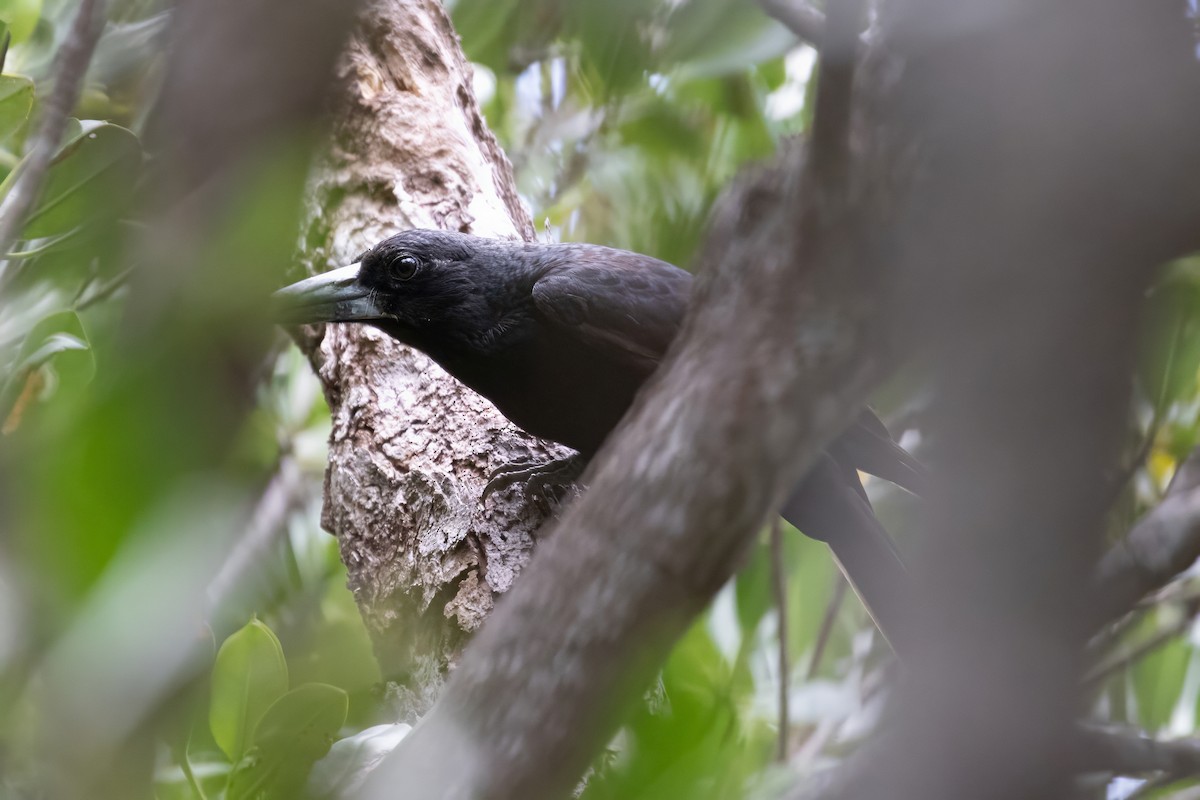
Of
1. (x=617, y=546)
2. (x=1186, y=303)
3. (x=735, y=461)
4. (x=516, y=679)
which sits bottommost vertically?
(x=516, y=679)

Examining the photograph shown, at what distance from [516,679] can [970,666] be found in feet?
1.53

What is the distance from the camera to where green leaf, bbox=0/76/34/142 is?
1870 mm

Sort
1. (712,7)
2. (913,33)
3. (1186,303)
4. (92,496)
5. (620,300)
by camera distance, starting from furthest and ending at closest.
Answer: (620,300)
(712,7)
(1186,303)
(913,33)
(92,496)

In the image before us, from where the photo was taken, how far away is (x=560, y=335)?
9.11 ft

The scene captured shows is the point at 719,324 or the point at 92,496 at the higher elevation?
the point at 719,324

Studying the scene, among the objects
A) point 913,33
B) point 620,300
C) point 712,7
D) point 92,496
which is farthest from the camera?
point 620,300

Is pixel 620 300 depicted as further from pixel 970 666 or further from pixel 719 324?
pixel 970 666

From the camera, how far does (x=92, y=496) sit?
2.10 ft

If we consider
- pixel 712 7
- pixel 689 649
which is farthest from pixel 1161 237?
pixel 712 7

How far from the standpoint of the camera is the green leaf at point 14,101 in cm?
187

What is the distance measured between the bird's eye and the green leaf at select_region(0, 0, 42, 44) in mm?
1011

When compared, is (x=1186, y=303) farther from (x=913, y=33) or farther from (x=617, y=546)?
(x=617, y=546)

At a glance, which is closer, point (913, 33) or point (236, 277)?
point (236, 277)

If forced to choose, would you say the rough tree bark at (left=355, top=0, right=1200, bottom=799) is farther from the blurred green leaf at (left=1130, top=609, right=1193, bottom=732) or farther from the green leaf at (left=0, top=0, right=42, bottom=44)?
the blurred green leaf at (left=1130, top=609, right=1193, bottom=732)
